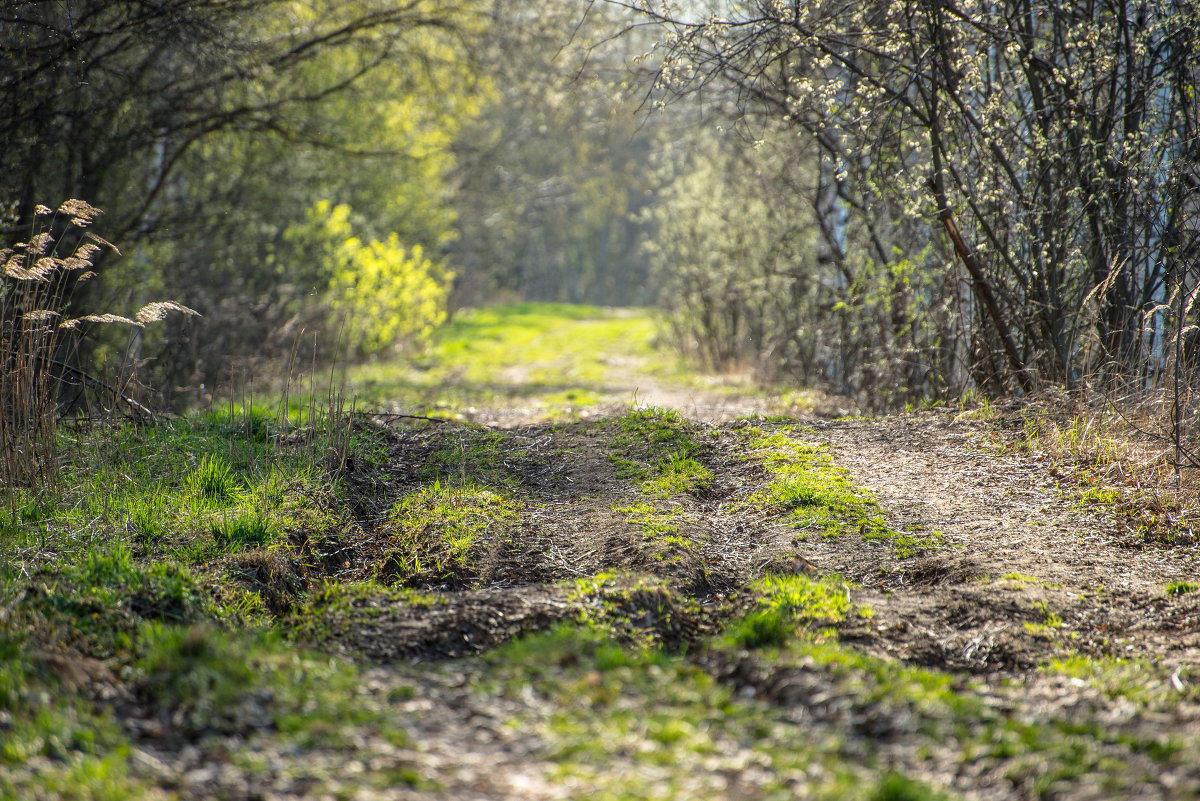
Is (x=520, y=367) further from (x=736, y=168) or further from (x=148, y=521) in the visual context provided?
(x=148, y=521)

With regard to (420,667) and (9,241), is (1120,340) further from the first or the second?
(9,241)

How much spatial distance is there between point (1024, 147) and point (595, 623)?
5916 mm

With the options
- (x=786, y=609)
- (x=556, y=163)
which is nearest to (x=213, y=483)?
(x=786, y=609)

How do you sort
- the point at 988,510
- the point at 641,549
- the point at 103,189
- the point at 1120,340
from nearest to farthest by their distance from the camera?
Answer: the point at 641,549 → the point at 988,510 → the point at 1120,340 → the point at 103,189

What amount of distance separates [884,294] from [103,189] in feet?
29.4

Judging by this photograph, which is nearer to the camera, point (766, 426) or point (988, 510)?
point (988, 510)

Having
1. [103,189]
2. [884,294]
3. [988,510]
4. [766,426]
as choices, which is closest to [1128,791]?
[988,510]

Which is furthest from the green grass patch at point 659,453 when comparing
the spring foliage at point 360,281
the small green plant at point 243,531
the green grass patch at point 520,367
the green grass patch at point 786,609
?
A: the spring foliage at point 360,281

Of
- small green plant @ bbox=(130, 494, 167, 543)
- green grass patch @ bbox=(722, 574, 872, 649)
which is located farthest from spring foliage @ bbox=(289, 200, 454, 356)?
green grass patch @ bbox=(722, 574, 872, 649)

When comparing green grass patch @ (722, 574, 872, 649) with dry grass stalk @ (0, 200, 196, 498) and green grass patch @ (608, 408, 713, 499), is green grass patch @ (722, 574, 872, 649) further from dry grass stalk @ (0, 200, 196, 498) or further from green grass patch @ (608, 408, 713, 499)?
dry grass stalk @ (0, 200, 196, 498)

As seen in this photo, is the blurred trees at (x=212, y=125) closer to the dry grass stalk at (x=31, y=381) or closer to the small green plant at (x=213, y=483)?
the dry grass stalk at (x=31, y=381)

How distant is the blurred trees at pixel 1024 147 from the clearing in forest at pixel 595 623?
121 centimetres

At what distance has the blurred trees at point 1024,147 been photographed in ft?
21.1

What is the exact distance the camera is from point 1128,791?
2.49 meters
